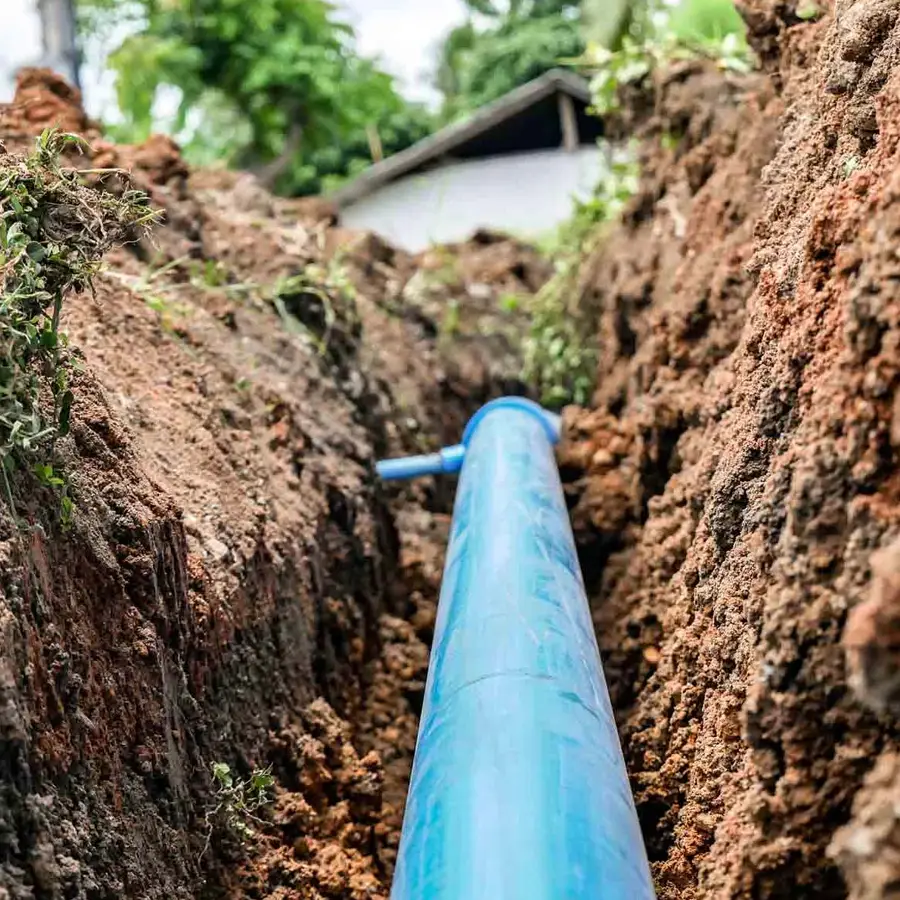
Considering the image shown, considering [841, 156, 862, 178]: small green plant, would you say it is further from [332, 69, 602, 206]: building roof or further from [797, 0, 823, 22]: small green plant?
[332, 69, 602, 206]: building roof

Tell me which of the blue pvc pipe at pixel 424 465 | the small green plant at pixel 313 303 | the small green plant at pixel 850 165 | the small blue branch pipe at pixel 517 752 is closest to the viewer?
the small blue branch pipe at pixel 517 752

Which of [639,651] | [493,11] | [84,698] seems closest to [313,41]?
[493,11]

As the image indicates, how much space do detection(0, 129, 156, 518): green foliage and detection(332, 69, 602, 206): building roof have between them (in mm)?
7254

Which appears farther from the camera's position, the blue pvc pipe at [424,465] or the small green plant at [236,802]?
the blue pvc pipe at [424,465]

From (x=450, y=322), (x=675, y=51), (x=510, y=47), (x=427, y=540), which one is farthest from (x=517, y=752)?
(x=510, y=47)

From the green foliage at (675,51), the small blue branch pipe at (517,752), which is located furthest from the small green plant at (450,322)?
the small blue branch pipe at (517,752)

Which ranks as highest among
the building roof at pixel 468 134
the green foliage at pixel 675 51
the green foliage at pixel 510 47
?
the green foliage at pixel 510 47

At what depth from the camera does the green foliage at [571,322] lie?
4.59 metres

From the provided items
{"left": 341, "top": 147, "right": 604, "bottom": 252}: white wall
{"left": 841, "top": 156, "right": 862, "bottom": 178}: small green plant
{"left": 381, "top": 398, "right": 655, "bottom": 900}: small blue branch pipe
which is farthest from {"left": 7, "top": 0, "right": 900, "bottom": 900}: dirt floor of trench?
{"left": 341, "top": 147, "right": 604, "bottom": 252}: white wall

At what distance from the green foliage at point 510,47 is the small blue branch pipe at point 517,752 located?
9849 millimetres

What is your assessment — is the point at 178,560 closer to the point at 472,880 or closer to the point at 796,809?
the point at 472,880

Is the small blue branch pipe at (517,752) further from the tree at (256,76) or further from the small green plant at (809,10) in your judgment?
the tree at (256,76)

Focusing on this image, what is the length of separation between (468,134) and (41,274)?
24.8 feet

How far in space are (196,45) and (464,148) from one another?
2354mm
